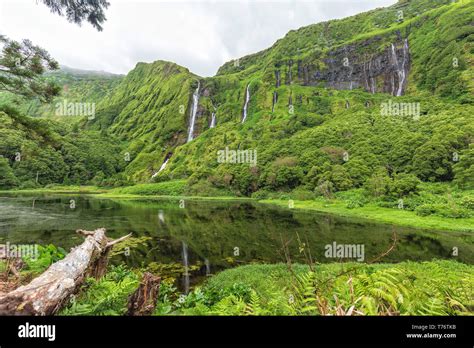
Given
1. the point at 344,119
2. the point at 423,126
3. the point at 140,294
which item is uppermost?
the point at 344,119

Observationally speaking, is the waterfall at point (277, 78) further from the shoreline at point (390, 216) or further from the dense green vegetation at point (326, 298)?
the dense green vegetation at point (326, 298)

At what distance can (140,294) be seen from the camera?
230 inches

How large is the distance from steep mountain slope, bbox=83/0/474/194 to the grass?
13342 millimetres

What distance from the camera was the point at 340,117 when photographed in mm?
106125

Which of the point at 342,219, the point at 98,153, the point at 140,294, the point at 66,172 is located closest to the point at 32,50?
the point at 140,294

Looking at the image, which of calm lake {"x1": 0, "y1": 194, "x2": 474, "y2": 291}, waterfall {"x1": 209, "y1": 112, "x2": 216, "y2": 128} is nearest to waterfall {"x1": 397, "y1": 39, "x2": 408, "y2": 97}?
waterfall {"x1": 209, "y1": 112, "x2": 216, "y2": 128}

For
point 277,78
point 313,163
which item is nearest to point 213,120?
point 277,78

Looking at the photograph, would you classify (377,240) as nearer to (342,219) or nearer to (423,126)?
(342,219)

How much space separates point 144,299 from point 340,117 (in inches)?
4431

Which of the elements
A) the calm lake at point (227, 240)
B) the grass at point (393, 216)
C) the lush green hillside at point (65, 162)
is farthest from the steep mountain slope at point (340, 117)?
the calm lake at point (227, 240)

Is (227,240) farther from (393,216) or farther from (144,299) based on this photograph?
(393,216)

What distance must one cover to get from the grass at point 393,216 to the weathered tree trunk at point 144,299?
36268mm
